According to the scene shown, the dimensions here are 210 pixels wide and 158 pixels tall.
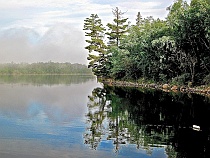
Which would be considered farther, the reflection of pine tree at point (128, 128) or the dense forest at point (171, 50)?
the dense forest at point (171, 50)

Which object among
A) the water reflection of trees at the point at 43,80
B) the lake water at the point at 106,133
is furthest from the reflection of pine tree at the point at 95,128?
the water reflection of trees at the point at 43,80

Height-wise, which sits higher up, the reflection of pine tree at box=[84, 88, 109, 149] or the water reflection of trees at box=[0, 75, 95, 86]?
the reflection of pine tree at box=[84, 88, 109, 149]

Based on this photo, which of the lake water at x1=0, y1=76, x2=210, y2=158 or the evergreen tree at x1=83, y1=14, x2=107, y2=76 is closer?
the lake water at x1=0, y1=76, x2=210, y2=158

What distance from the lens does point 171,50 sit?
31422mm

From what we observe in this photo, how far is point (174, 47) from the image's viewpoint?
3050 centimetres

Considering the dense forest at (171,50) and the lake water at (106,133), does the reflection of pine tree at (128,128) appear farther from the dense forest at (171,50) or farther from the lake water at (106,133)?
the dense forest at (171,50)

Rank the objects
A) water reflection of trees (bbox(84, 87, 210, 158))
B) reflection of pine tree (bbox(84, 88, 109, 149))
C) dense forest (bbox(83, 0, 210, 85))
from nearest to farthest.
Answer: water reflection of trees (bbox(84, 87, 210, 158)), reflection of pine tree (bbox(84, 88, 109, 149)), dense forest (bbox(83, 0, 210, 85))

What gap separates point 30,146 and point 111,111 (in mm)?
7631

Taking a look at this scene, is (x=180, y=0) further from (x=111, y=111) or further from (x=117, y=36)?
(x=117, y=36)

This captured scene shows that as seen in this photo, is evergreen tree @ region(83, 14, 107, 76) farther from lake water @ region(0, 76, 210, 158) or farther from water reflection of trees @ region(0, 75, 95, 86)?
lake water @ region(0, 76, 210, 158)

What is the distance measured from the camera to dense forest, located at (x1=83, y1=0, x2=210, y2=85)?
2595cm

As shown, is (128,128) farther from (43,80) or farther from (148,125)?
(43,80)

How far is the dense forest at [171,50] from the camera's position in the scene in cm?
2595

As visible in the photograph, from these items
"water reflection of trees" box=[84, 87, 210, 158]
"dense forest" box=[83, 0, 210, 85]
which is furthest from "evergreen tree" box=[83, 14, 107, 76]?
"water reflection of trees" box=[84, 87, 210, 158]
